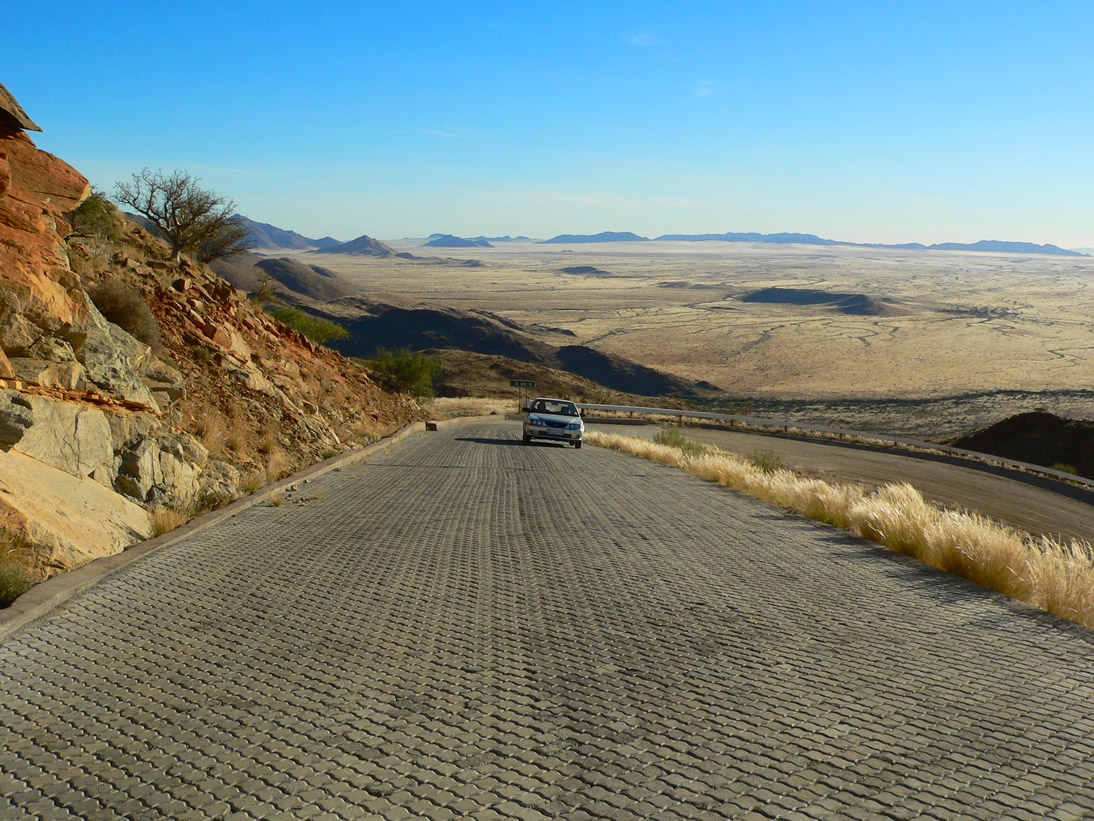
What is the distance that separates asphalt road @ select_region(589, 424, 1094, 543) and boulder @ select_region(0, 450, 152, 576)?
1865cm

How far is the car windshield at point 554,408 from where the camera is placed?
91.6 feet

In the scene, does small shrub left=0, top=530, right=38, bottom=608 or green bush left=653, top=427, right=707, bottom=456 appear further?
green bush left=653, top=427, right=707, bottom=456

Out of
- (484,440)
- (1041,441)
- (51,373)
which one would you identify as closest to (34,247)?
(51,373)

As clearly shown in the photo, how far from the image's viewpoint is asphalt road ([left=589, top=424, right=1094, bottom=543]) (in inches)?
981

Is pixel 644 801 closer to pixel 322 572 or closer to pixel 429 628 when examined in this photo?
pixel 429 628

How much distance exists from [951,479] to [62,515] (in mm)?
31906

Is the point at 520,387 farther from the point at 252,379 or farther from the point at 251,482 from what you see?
the point at 251,482

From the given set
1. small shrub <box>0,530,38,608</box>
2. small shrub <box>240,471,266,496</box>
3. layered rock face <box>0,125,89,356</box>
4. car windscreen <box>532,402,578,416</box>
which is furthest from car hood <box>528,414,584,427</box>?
small shrub <box>0,530,38,608</box>

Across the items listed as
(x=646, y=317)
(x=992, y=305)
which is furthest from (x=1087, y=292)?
(x=646, y=317)

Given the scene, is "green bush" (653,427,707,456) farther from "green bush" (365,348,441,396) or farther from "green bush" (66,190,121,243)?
"green bush" (365,348,441,396)

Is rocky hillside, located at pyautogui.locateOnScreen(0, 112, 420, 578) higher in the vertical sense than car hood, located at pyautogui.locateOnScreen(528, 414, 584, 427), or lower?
higher

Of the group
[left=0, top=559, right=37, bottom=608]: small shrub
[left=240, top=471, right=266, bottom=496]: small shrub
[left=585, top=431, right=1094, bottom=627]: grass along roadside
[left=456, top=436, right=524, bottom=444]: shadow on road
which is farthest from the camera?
[left=456, top=436, right=524, bottom=444]: shadow on road

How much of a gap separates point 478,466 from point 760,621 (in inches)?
478

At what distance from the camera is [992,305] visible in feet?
503
